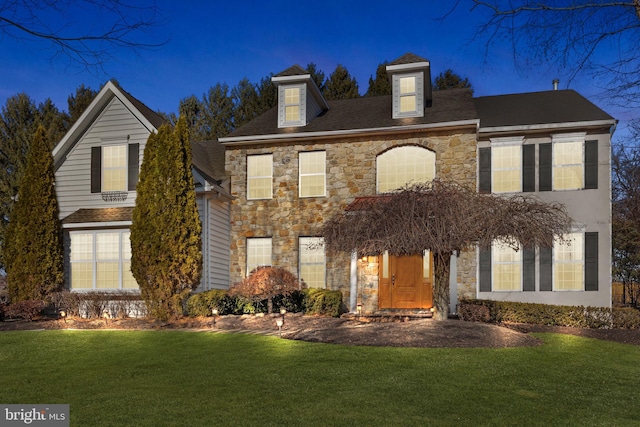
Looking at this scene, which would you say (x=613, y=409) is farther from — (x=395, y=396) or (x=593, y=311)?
(x=593, y=311)

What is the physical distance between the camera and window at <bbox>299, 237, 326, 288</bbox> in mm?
18141

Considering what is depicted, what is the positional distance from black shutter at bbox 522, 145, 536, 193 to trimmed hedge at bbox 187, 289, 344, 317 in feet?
22.0

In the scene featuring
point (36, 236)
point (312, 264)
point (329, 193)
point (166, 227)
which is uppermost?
point (329, 193)

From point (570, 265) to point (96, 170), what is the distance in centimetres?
1502

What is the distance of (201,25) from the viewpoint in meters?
8.01

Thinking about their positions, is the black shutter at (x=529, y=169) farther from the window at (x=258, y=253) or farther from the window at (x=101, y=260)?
the window at (x=101, y=260)

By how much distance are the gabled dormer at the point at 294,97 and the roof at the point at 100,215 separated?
5.74m

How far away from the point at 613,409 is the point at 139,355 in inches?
293

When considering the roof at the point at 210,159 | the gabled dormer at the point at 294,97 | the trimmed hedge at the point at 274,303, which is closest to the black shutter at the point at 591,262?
the trimmed hedge at the point at 274,303

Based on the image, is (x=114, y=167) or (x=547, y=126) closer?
(x=547, y=126)

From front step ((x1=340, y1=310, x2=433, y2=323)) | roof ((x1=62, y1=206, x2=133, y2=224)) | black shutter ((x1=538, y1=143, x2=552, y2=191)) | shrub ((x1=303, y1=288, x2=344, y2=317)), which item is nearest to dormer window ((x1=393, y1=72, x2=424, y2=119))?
black shutter ((x1=538, y1=143, x2=552, y2=191))

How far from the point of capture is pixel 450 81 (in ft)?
106

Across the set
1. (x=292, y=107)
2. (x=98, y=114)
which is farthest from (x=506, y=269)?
(x=98, y=114)

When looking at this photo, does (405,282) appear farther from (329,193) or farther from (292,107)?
(292,107)
